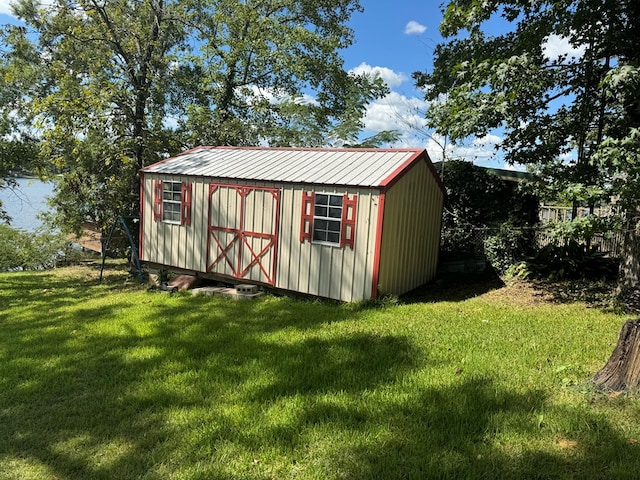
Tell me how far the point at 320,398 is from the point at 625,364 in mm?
2535

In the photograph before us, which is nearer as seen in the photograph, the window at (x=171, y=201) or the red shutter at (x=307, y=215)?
the red shutter at (x=307, y=215)

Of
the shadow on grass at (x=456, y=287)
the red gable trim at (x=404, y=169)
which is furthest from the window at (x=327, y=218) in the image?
the shadow on grass at (x=456, y=287)

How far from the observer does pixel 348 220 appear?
26.0ft

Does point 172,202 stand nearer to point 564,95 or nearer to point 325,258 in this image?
point 325,258

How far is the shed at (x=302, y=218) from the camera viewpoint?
311 inches

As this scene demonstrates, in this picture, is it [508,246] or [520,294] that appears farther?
[508,246]

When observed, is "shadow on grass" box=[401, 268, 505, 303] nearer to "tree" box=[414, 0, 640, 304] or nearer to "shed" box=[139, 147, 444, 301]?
"shed" box=[139, 147, 444, 301]

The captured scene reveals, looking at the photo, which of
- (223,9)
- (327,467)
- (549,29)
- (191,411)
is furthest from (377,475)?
(223,9)

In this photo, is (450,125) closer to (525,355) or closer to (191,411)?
(525,355)

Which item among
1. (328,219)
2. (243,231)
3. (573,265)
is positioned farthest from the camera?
(243,231)

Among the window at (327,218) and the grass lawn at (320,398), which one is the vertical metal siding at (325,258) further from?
the grass lawn at (320,398)

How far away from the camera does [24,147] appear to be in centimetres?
1487

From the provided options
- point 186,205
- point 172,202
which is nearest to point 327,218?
point 186,205

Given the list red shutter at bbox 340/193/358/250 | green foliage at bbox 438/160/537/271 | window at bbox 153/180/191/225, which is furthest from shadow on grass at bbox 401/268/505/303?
window at bbox 153/180/191/225
